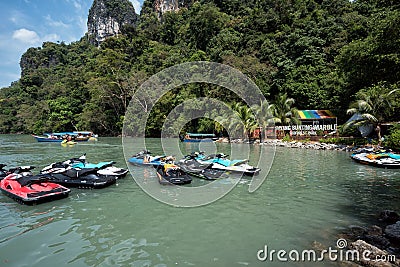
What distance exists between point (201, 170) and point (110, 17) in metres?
100

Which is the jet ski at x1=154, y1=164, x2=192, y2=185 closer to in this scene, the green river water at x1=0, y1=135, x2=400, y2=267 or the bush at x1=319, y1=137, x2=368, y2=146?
the green river water at x1=0, y1=135, x2=400, y2=267

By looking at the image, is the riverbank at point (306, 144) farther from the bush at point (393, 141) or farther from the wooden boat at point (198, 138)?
the wooden boat at point (198, 138)

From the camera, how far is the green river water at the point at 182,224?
5.25 meters

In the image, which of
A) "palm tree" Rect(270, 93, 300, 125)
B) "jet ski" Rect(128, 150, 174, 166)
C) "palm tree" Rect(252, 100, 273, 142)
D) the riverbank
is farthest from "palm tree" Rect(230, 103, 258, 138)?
"jet ski" Rect(128, 150, 174, 166)

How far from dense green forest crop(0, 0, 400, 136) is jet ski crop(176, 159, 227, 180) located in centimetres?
1299

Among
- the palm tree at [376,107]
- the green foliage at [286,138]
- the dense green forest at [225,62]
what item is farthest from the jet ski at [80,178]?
the green foliage at [286,138]

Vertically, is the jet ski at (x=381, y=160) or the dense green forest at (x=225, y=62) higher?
the dense green forest at (x=225, y=62)

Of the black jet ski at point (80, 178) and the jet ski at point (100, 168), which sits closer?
the black jet ski at point (80, 178)

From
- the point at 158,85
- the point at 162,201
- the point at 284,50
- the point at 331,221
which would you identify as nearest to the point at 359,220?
the point at 331,221

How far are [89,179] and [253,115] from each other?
81.0ft

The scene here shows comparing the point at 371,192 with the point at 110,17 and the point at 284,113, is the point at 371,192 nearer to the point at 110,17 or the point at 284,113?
the point at 284,113

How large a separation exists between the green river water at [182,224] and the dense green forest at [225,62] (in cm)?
1262

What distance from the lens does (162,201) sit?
8961 millimetres

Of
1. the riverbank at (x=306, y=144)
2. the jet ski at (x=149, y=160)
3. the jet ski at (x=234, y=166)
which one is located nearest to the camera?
the jet ski at (x=234, y=166)
